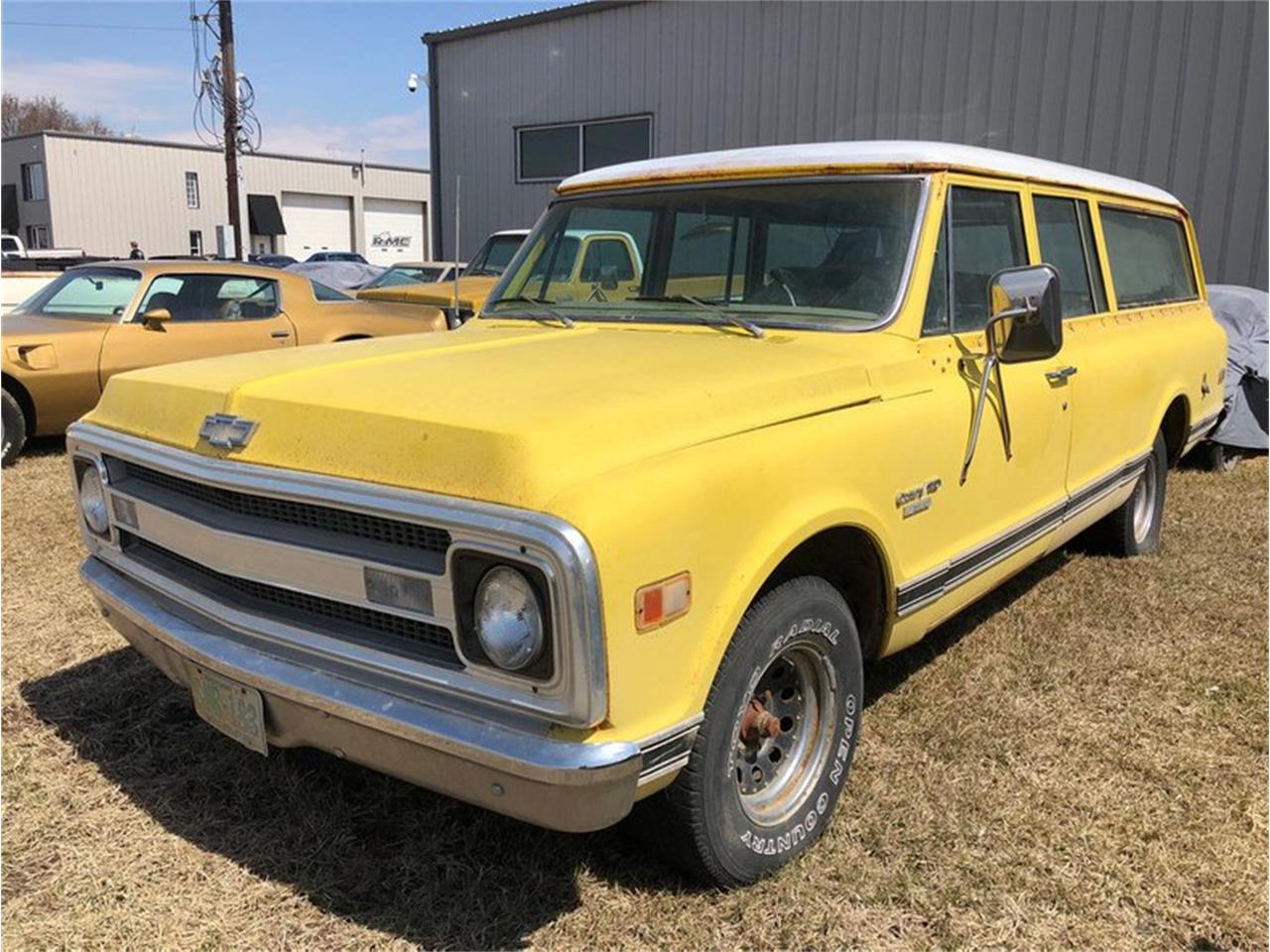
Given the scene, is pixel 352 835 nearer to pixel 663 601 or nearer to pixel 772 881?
pixel 772 881

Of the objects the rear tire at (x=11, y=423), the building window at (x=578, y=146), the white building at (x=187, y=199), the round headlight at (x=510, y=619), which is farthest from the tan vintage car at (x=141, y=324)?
the white building at (x=187, y=199)

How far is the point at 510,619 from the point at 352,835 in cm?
127

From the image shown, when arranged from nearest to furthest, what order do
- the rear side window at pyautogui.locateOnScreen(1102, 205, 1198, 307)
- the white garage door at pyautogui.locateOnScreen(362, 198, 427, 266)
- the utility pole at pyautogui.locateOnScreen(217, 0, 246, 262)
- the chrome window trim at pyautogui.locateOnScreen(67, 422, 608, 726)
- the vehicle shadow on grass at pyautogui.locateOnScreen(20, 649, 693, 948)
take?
the chrome window trim at pyautogui.locateOnScreen(67, 422, 608, 726) < the vehicle shadow on grass at pyautogui.locateOnScreen(20, 649, 693, 948) < the rear side window at pyautogui.locateOnScreen(1102, 205, 1198, 307) < the utility pole at pyautogui.locateOnScreen(217, 0, 246, 262) < the white garage door at pyautogui.locateOnScreen(362, 198, 427, 266)

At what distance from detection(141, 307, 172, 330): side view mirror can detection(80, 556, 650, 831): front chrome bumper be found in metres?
6.15

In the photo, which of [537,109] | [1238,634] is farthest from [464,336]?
[537,109]

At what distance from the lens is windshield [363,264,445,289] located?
16406mm

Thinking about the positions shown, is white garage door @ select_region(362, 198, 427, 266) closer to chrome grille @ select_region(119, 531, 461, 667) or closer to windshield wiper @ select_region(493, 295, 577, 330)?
windshield wiper @ select_region(493, 295, 577, 330)

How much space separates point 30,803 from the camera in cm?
313

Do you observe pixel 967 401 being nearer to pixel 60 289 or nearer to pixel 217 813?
pixel 217 813

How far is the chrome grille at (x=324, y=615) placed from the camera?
2.31 meters


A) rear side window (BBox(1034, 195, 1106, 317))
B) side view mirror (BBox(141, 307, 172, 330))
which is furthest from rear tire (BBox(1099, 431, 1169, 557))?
side view mirror (BBox(141, 307, 172, 330))

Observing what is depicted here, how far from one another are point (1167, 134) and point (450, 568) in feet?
34.6

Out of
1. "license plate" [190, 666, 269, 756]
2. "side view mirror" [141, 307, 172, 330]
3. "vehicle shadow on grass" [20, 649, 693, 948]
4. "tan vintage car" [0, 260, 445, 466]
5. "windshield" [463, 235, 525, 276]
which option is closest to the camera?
"license plate" [190, 666, 269, 756]

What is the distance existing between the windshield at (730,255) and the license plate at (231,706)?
177 centimetres
